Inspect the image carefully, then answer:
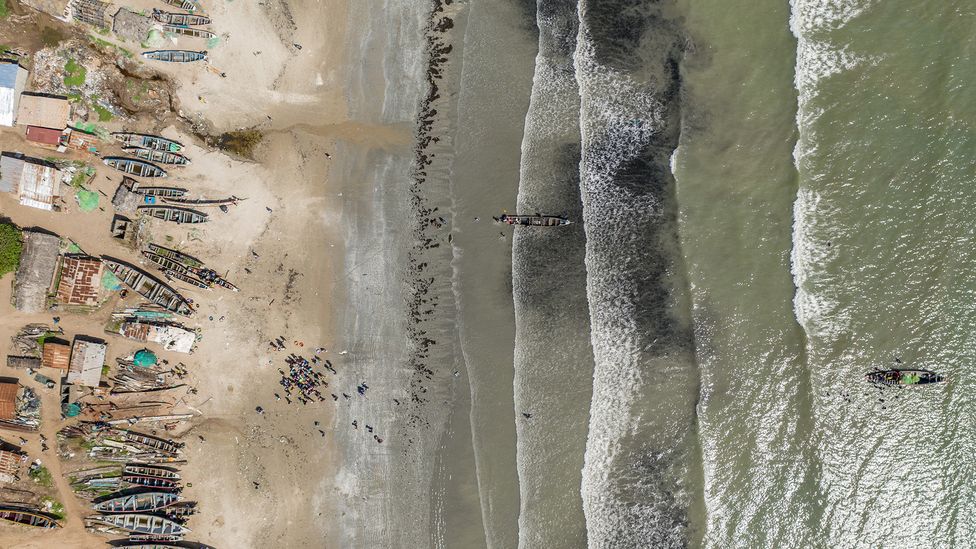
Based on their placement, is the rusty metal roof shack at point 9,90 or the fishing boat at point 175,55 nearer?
the rusty metal roof shack at point 9,90

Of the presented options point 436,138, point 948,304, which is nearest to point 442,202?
point 436,138

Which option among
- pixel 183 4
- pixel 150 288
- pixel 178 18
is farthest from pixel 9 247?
pixel 183 4

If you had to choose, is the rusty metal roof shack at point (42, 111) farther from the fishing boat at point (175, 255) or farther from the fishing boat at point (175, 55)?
the fishing boat at point (175, 255)

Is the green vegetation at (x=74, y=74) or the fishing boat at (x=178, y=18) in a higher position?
the fishing boat at (x=178, y=18)

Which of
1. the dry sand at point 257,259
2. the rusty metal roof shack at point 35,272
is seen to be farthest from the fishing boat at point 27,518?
the rusty metal roof shack at point 35,272

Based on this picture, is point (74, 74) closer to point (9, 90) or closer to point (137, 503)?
point (9, 90)

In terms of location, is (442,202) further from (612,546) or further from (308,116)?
(612,546)

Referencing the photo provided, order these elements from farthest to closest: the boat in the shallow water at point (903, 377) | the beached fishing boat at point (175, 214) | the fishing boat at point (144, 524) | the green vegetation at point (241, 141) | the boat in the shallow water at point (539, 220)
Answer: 1. the green vegetation at point (241, 141)
2. the beached fishing boat at point (175, 214)
3. the fishing boat at point (144, 524)
4. the boat in the shallow water at point (539, 220)
5. the boat in the shallow water at point (903, 377)

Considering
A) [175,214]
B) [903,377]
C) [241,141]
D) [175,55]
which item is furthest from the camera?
[241,141]
